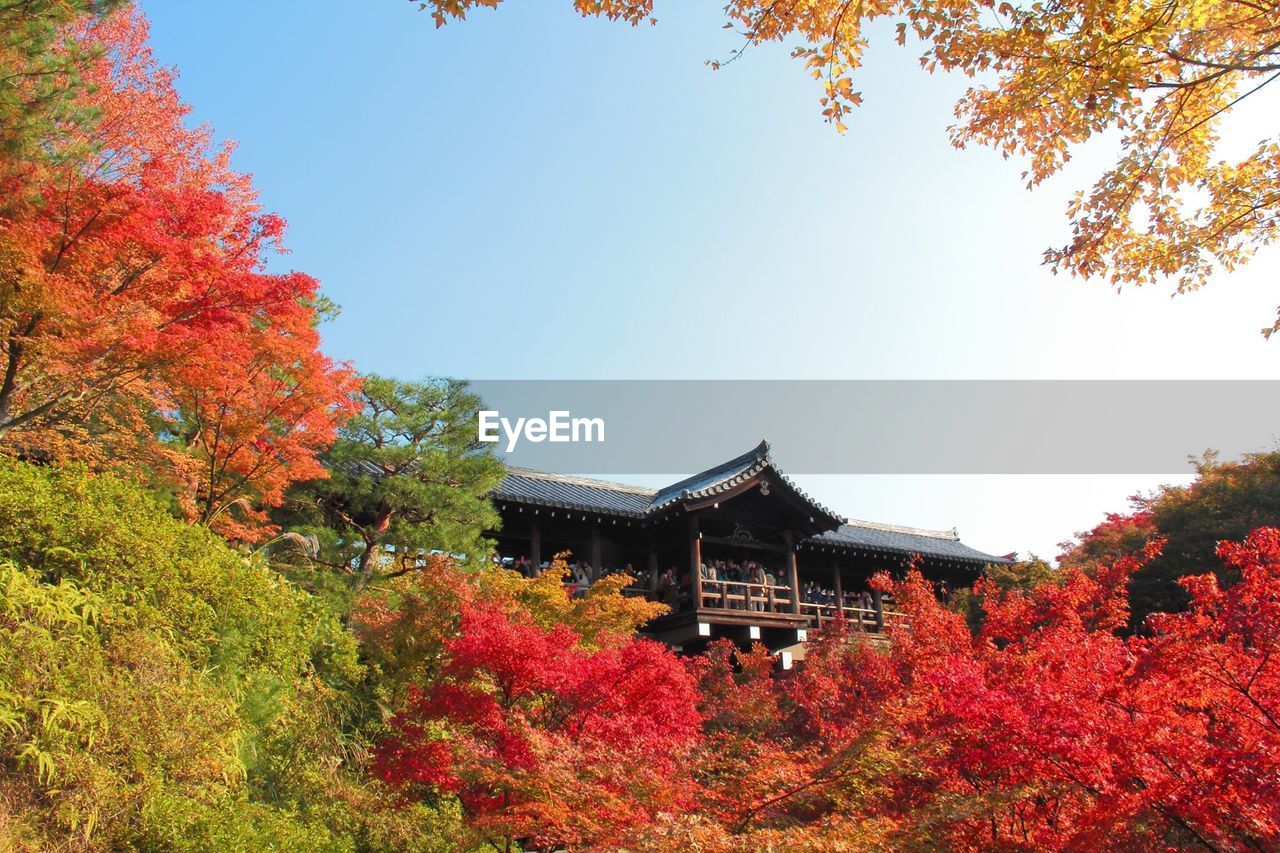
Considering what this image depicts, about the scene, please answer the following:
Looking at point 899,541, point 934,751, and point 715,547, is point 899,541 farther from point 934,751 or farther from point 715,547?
point 934,751

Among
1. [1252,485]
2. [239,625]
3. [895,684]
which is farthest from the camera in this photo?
[1252,485]

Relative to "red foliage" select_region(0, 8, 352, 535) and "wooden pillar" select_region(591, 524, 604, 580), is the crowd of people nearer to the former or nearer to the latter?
"wooden pillar" select_region(591, 524, 604, 580)

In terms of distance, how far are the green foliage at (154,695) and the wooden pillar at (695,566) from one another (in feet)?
25.9

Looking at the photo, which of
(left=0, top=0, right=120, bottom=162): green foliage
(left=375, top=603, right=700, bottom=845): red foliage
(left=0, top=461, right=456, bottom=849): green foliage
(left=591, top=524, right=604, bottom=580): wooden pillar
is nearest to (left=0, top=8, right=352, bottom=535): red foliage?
(left=0, top=0, right=120, bottom=162): green foliage

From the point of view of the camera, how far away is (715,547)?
21281 millimetres

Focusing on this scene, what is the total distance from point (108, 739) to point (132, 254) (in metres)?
6.05

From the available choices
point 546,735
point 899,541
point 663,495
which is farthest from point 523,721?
point 899,541

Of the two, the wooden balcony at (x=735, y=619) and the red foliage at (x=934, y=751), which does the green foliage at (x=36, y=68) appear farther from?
the wooden balcony at (x=735, y=619)

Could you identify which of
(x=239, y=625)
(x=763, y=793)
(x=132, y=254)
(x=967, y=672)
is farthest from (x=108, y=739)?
(x=967, y=672)

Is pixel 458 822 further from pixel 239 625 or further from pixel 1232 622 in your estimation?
pixel 1232 622

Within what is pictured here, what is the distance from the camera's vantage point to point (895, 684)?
1205cm

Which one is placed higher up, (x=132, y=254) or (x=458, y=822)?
(x=132, y=254)

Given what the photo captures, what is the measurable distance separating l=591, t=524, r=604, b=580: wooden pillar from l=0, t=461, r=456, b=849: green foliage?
7.60 metres

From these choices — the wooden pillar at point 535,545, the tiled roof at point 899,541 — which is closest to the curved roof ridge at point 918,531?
the tiled roof at point 899,541
